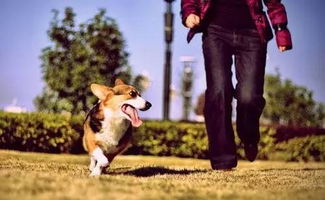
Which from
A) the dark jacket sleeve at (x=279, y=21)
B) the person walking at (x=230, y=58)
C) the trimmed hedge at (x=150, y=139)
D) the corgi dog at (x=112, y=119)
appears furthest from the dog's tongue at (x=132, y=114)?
the trimmed hedge at (x=150, y=139)

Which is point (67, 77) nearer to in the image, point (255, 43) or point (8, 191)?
point (255, 43)

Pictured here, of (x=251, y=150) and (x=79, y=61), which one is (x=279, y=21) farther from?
(x=79, y=61)

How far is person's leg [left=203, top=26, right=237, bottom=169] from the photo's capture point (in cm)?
573

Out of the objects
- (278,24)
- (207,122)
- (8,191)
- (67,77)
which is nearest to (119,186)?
(8,191)

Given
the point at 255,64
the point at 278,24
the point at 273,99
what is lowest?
the point at 273,99

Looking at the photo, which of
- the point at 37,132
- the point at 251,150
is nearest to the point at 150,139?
the point at 37,132

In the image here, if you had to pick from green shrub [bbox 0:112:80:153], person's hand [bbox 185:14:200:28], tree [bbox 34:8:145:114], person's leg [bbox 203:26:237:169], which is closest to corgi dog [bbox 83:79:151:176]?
person's leg [bbox 203:26:237:169]

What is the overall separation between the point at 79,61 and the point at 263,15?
14.2 metres

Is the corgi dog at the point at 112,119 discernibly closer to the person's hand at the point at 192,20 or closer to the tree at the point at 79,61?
the person's hand at the point at 192,20

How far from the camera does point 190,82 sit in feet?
148

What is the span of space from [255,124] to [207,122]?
527 millimetres

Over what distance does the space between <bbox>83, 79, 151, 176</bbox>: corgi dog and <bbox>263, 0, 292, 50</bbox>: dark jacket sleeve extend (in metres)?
1.81

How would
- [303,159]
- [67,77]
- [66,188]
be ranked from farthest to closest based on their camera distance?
[67,77] → [303,159] → [66,188]

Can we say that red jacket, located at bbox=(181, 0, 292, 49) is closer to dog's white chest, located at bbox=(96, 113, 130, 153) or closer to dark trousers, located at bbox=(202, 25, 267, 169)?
dark trousers, located at bbox=(202, 25, 267, 169)
